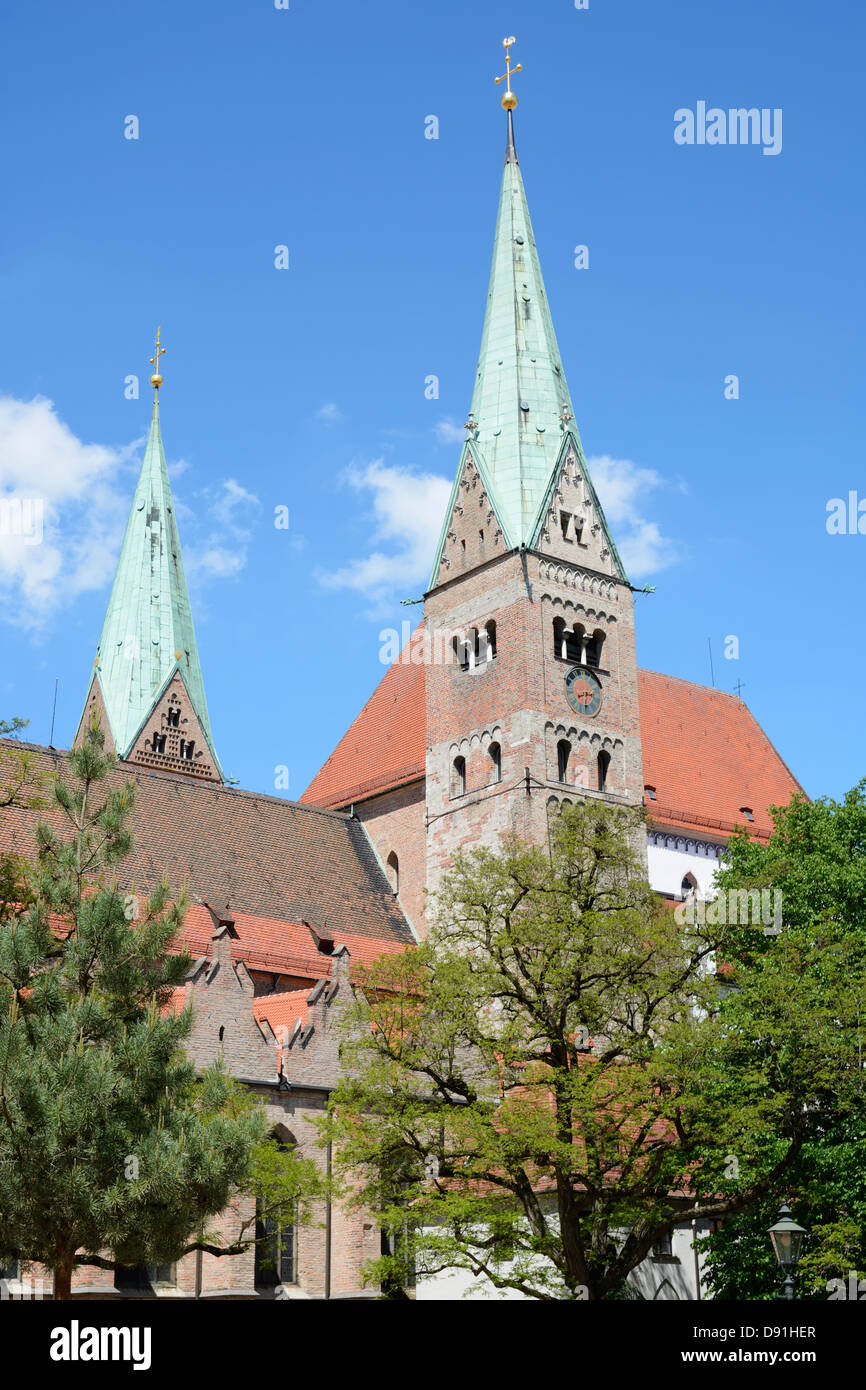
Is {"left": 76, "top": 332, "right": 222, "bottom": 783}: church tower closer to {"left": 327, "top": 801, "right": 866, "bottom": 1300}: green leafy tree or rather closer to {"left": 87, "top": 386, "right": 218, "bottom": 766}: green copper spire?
{"left": 87, "top": 386, "right": 218, "bottom": 766}: green copper spire

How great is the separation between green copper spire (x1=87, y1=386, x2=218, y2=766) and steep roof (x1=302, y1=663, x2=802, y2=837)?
9.78 metres

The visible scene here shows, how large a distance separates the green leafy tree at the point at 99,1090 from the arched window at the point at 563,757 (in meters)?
22.2

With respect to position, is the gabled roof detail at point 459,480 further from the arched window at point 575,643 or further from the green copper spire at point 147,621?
the green copper spire at point 147,621

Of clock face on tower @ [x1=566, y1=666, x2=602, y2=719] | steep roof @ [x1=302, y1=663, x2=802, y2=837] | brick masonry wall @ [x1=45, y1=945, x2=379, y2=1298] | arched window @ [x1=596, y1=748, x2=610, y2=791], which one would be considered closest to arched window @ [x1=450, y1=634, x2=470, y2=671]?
clock face on tower @ [x1=566, y1=666, x2=602, y2=719]

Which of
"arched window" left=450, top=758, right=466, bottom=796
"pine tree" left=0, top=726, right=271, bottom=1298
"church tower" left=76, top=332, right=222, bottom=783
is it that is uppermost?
"church tower" left=76, top=332, right=222, bottom=783

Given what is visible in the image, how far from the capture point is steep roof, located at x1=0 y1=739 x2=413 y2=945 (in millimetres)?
40000

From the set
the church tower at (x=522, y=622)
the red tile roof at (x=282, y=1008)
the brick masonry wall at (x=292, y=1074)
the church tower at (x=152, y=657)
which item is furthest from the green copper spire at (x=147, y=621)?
the brick masonry wall at (x=292, y=1074)

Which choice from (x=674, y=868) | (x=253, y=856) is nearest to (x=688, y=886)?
(x=674, y=868)

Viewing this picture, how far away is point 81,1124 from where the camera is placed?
58.5 ft

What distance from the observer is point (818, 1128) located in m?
28.3

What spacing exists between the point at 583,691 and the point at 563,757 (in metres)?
2.05

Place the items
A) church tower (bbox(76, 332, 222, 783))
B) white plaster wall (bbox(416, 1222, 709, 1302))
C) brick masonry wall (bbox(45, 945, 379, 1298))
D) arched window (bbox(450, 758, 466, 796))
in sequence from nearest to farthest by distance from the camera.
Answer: white plaster wall (bbox(416, 1222, 709, 1302)) < brick masonry wall (bbox(45, 945, 379, 1298)) < arched window (bbox(450, 758, 466, 796)) < church tower (bbox(76, 332, 222, 783))

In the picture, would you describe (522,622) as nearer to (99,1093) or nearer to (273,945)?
(273,945)
